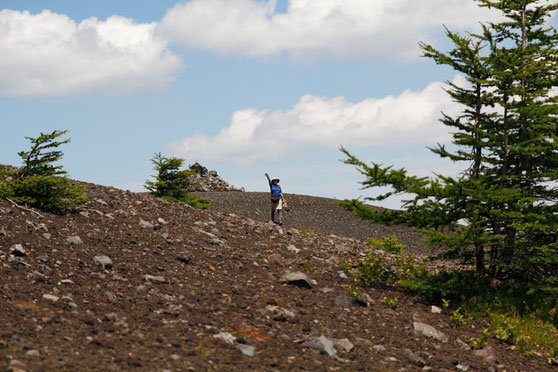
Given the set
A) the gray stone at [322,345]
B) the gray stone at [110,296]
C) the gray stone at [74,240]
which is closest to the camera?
the gray stone at [322,345]

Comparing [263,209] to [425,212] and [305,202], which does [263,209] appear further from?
[425,212]

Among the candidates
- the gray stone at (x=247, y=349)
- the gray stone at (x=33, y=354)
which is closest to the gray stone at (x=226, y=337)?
the gray stone at (x=247, y=349)

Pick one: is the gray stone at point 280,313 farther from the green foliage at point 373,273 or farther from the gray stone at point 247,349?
the green foliage at point 373,273

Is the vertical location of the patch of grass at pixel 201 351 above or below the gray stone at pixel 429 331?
above

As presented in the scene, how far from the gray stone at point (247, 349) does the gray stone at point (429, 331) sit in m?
3.13

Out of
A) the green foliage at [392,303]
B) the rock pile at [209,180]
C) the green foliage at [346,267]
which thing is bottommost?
the green foliage at [392,303]

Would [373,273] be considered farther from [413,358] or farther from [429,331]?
[413,358]

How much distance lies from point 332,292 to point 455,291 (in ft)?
8.14

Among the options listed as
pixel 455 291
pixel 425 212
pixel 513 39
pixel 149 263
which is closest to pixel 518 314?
pixel 455 291

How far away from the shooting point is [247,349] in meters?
6.92

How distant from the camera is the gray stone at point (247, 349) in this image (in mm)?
6825

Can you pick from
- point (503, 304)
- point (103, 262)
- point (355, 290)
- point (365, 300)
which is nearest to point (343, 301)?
point (365, 300)

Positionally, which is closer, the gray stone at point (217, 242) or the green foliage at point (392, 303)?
the green foliage at point (392, 303)

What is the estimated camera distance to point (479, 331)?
949 centimetres
